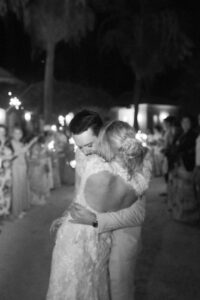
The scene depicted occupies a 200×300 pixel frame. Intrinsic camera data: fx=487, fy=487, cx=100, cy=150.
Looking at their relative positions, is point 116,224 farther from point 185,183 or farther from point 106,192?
point 185,183

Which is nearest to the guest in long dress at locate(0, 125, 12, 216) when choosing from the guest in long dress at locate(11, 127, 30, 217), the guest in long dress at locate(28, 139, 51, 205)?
the guest in long dress at locate(11, 127, 30, 217)

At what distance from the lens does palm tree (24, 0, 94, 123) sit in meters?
19.9

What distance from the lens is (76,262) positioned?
130 inches

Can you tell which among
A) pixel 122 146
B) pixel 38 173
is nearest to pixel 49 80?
pixel 38 173

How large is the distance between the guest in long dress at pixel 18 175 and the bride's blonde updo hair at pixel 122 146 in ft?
19.8

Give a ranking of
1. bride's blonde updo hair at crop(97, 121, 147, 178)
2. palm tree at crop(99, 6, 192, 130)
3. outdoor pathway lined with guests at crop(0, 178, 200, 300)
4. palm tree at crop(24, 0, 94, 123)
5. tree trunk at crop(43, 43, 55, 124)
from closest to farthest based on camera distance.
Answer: bride's blonde updo hair at crop(97, 121, 147, 178), outdoor pathway lined with guests at crop(0, 178, 200, 300), palm tree at crop(24, 0, 94, 123), tree trunk at crop(43, 43, 55, 124), palm tree at crop(99, 6, 192, 130)

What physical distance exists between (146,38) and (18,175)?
17941 mm

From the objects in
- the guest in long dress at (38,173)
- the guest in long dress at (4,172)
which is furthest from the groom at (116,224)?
the guest in long dress at (38,173)

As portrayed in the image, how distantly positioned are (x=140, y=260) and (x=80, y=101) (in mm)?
19485

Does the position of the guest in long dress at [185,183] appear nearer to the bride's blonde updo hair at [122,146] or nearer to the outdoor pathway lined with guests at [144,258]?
the outdoor pathway lined with guests at [144,258]

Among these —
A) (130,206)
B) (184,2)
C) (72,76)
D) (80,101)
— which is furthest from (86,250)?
(72,76)

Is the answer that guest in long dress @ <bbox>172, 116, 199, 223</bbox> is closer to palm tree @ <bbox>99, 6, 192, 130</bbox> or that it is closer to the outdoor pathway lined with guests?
the outdoor pathway lined with guests

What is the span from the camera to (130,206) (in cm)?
336

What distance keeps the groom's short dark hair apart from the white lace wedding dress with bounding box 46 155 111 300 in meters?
0.39
